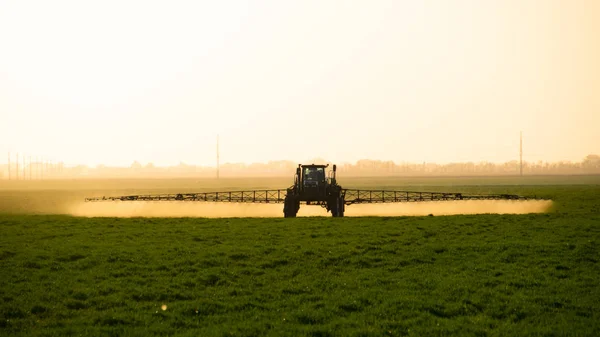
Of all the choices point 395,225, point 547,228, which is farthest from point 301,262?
point 547,228

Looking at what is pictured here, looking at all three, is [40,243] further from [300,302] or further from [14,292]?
[300,302]

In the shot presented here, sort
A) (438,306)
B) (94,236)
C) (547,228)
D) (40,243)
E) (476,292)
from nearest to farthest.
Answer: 1. (438,306)
2. (476,292)
3. (40,243)
4. (94,236)
5. (547,228)

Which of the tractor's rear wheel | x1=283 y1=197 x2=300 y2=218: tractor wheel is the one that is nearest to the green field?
the tractor's rear wheel

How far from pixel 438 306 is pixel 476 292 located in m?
2.24

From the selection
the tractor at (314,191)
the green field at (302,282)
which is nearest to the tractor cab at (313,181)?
the tractor at (314,191)

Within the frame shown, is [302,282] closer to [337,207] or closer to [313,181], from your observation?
[337,207]

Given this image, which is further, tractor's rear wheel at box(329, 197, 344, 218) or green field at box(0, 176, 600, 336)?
tractor's rear wheel at box(329, 197, 344, 218)

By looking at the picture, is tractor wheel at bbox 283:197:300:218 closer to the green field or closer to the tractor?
the tractor

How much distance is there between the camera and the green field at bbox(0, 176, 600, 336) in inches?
563

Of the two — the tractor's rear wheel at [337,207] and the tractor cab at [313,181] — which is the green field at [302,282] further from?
the tractor cab at [313,181]

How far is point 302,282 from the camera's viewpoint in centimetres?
1900

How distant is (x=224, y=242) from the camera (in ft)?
90.2

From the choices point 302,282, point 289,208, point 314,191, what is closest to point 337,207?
point 314,191

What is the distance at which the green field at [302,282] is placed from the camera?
14312 mm
